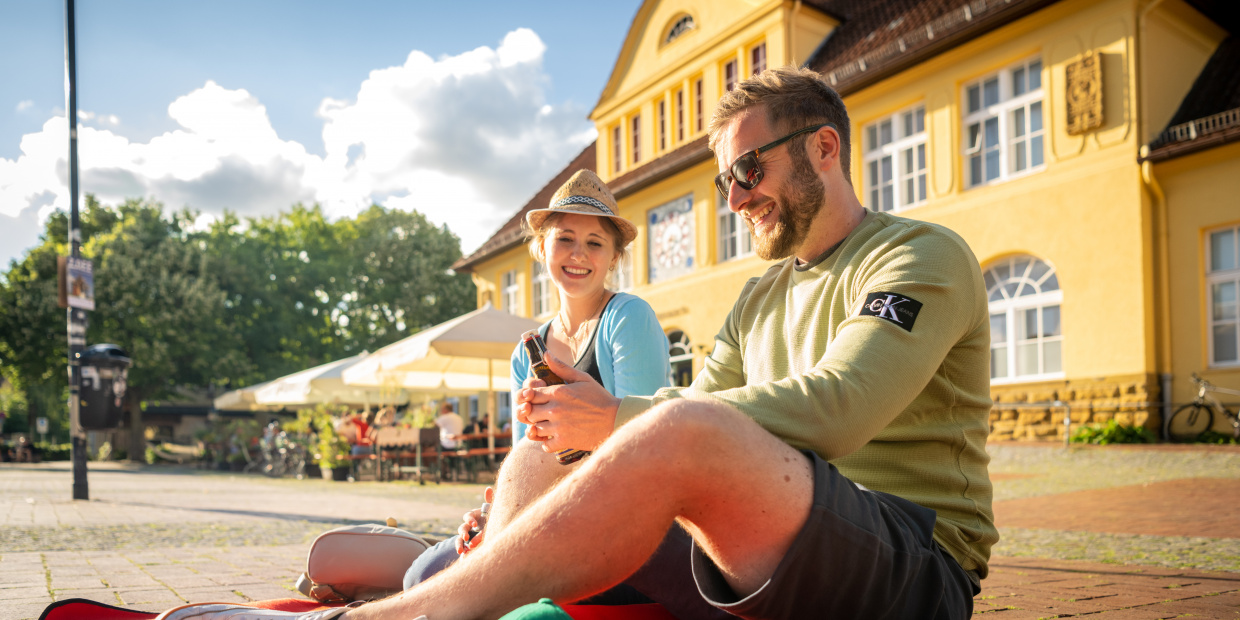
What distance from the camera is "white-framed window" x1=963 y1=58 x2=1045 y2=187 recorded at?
46.3ft

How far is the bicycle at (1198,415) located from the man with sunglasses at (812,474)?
12.4 meters

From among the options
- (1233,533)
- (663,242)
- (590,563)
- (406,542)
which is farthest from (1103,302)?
(590,563)

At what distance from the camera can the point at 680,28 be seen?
2219 cm

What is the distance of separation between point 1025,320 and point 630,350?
42.2ft

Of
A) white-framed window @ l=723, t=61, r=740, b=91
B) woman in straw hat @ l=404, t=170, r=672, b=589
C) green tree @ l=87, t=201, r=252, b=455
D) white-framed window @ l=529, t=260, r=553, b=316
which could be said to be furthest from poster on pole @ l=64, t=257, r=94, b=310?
green tree @ l=87, t=201, r=252, b=455

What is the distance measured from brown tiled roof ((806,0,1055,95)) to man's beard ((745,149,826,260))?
11078 millimetres

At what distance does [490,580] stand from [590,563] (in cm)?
19

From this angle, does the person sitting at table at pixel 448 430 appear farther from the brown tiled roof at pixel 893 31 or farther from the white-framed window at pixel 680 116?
the white-framed window at pixel 680 116

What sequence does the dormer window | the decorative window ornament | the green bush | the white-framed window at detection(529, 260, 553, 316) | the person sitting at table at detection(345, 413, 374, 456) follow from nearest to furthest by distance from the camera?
the green bush, the decorative window ornament, the person sitting at table at detection(345, 413, 374, 456), the dormer window, the white-framed window at detection(529, 260, 553, 316)

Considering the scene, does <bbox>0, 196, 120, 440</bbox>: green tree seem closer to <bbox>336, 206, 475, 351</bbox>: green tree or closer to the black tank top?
<bbox>336, 206, 475, 351</bbox>: green tree

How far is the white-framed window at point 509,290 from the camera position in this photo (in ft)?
94.6

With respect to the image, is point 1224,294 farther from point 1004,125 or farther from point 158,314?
point 158,314

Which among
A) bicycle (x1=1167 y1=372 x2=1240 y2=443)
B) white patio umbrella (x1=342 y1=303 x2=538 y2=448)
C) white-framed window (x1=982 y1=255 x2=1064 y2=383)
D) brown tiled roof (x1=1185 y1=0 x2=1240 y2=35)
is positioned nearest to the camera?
white patio umbrella (x1=342 y1=303 x2=538 y2=448)

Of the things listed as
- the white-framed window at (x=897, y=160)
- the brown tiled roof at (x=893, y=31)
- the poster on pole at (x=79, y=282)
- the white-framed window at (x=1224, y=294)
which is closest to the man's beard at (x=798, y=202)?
the poster on pole at (x=79, y=282)
